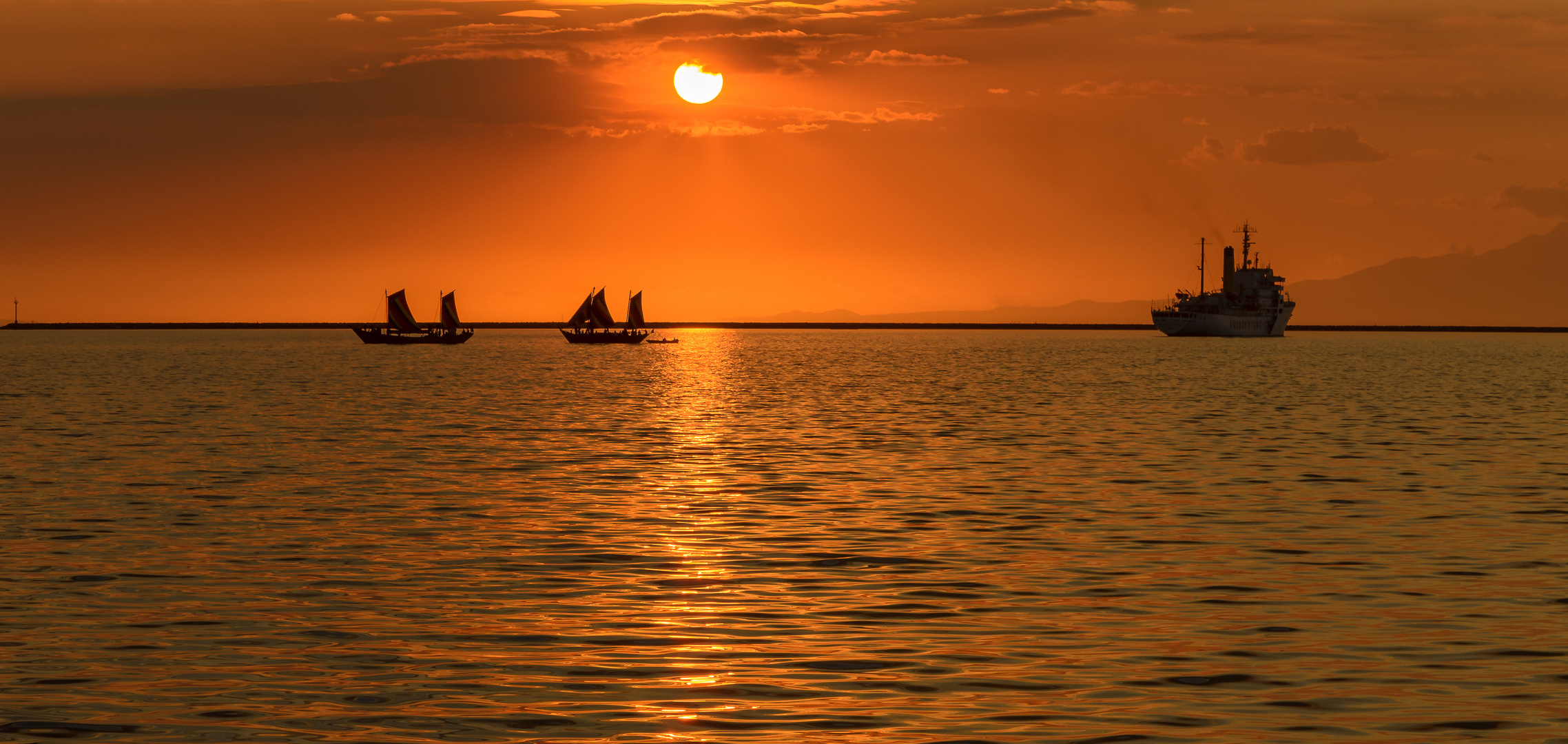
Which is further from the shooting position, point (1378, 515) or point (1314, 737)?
point (1378, 515)

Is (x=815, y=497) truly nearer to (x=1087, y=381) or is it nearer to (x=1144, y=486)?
(x=1144, y=486)

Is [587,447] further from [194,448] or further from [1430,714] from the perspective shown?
[1430,714]

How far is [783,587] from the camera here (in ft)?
73.9

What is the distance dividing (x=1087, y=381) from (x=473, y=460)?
73.8 m

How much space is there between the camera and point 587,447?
49.8 meters

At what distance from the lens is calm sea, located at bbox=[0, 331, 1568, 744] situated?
15086 mm

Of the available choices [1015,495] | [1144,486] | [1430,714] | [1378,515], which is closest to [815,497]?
[1015,495]

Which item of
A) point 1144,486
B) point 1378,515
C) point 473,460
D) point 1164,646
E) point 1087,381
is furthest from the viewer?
point 1087,381

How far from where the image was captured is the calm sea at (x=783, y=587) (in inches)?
594

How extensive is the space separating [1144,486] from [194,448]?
2841cm

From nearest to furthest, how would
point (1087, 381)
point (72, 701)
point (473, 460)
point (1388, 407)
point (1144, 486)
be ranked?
1. point (72, 701)
2. point (1144, 486)
3. point (473, 460)
4. point (1388, 407)
5. point (1087, 381)

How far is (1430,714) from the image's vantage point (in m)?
15.0

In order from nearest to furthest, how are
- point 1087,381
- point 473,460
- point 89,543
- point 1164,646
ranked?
point 1164,646 → point 89,543 → point 473,460 → point 1087,381

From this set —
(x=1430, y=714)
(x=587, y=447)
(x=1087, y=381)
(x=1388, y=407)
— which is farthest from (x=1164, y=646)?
(x=1087, y=381)
